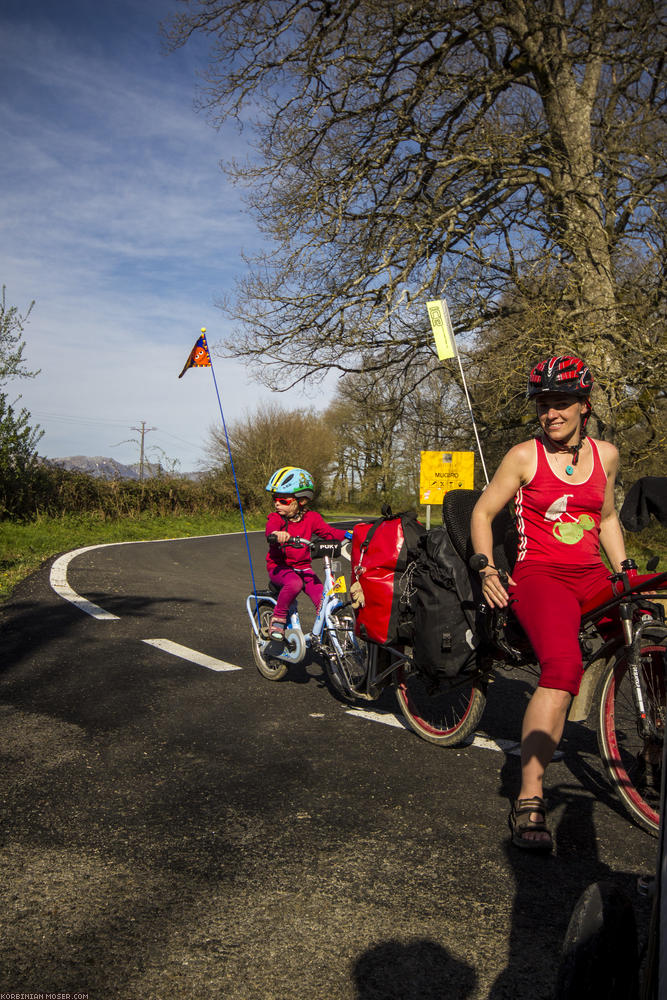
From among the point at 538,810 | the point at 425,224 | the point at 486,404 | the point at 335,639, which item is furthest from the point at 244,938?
the point at 425,224

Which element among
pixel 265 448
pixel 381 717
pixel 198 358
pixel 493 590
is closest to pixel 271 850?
pixel 493 590

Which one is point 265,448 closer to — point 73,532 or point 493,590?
point 73,532

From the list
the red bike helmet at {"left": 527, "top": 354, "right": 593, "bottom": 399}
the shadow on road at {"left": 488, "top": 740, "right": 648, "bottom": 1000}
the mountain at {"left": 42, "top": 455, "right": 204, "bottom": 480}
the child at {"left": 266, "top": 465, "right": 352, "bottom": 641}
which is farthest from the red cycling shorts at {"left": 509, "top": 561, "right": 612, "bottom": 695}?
the mountain at {"left": 42, "top": 455, "right": 204, "bottom": 480}

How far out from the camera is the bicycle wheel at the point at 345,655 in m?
4.98

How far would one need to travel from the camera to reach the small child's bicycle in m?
5.07

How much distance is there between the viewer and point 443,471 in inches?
666

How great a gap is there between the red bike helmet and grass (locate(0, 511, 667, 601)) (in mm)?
5511

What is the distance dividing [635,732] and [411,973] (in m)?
1.50

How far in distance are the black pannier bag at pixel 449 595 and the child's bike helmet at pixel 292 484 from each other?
1.61 metres

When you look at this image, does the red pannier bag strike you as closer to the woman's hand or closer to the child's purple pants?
the woman's hand

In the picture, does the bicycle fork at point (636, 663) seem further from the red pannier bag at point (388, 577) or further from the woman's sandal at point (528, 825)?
the red pannier bag at point (388, 577)

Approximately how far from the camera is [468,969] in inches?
88.9

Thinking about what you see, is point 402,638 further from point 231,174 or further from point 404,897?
point 231,174

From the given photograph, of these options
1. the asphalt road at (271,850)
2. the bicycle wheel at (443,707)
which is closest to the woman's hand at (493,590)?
the bicycle wheel at (443,707)
